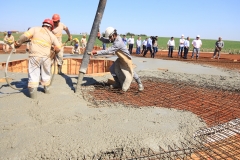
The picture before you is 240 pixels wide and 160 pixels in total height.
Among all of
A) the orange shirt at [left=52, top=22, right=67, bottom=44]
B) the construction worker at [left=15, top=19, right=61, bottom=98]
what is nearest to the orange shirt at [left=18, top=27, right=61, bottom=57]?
the construction worker at [left=15, top=19, right=61, bottom=98]

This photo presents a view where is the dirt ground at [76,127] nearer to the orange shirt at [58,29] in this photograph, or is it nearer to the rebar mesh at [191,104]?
the rebar mesh at [191,104]

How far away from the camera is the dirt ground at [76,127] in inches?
109

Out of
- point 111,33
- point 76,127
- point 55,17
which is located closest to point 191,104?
point 111,33

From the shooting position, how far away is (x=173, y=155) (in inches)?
112

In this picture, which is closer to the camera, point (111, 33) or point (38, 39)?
point (38, 39)

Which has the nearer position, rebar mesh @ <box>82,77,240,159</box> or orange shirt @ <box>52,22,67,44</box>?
rebar mesh @ <box>82,77,240,159</box>

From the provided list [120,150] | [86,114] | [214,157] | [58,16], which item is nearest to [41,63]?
[86,114]

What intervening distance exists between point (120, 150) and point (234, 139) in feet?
5.58

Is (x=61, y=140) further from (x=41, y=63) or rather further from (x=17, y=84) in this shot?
(x=17, y=84)

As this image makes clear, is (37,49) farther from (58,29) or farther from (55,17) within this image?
(58,29)

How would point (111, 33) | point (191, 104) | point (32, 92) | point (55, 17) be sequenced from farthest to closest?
1. point (55, 17)
2. point (111, 33)
3. point (191, 104)
4. point (32, 92)

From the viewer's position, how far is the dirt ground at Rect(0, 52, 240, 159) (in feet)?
9.07

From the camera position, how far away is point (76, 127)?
330 centimetres

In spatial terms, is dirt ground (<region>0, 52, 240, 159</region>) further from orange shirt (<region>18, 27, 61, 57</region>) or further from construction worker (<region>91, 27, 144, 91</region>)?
construction worker (<region>91, 27, 144, 91</region>)
